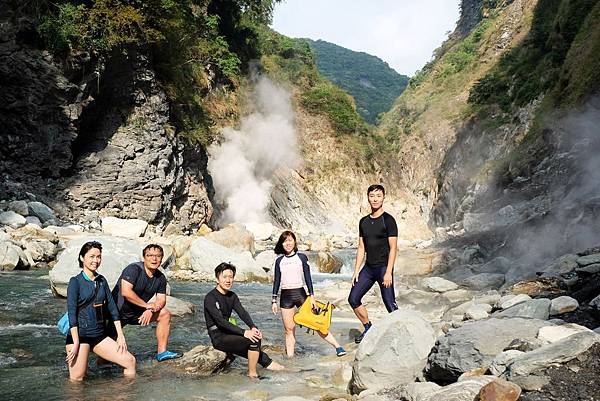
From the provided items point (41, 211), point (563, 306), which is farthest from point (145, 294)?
point (41, 211)

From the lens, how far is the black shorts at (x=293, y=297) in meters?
6.59

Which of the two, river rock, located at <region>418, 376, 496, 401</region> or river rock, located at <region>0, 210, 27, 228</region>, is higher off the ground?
river rock, located at <region>0, 210, 27, 228</region>

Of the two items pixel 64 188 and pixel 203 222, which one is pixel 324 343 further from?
pixel 203 222

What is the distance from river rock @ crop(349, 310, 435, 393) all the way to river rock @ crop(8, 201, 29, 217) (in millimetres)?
15830

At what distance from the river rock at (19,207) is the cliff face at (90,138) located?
3.38 feet

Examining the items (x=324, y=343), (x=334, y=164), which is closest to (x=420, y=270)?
(x=324, y=343)

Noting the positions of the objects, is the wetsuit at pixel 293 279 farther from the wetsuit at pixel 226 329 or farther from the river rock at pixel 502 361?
the river rock at pixel 502 361

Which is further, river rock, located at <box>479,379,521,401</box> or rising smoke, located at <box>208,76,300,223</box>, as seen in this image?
rising smoke, located at <box>208,76,300,223</box>

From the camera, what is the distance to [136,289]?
6.25m

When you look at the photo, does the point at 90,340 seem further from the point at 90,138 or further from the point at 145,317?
the point at 90,138

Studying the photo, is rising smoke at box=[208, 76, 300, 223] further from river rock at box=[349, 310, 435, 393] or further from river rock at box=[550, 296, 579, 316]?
river rock at box=[349, 310, 435, 393]

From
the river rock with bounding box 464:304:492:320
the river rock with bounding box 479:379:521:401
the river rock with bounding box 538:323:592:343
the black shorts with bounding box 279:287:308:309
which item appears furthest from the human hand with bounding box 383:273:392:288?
the river rock with bounding box 479:379:521:401

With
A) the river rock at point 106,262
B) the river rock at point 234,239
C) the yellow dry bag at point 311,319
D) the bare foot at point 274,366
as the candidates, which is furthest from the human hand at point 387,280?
the river rock at point 234,239

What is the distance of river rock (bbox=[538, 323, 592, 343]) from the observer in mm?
4543
